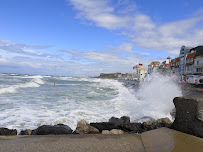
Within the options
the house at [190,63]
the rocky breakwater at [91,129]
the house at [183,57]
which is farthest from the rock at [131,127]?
the house at [183,57]

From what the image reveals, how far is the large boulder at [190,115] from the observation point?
8.66 ft

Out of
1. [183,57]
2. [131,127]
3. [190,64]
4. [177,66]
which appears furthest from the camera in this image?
[177,66]

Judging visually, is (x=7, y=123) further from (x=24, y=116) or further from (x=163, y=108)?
(x=163, y=108)

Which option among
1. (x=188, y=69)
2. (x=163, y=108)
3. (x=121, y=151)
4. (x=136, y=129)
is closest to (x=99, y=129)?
(x=136, y=129)

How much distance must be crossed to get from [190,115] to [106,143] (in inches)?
61.1

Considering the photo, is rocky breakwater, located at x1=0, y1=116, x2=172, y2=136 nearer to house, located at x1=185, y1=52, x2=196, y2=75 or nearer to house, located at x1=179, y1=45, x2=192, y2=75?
house, located at x1=185, y1=52, x2=196, y2=75

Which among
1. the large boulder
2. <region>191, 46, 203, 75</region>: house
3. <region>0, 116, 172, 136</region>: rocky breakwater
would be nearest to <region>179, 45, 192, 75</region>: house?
<region>191, 46, 203, 75</region>: house

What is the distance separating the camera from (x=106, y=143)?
2.55 m

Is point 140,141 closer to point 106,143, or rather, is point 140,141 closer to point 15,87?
point 106,143

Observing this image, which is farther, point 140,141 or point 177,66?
point 177,66

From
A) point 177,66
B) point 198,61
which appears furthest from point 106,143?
point 177,66

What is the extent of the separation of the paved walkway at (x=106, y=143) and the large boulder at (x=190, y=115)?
5.6 inches

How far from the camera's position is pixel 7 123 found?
6.50 metres

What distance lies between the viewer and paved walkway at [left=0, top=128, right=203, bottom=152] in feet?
7.73
